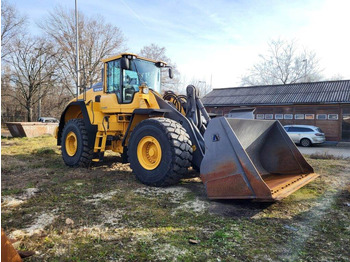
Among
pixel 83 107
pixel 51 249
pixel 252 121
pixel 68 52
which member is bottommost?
pixel 51 249

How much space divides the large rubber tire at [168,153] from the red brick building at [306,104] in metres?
18.3

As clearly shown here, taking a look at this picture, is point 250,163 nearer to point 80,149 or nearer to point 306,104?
point 80,149

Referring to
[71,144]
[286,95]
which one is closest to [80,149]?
[71,144]

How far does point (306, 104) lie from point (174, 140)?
18739 millimetres

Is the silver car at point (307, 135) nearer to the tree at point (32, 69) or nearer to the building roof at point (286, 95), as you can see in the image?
the building roof at point (286, 95)

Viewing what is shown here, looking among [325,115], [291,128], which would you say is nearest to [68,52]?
[291,128]

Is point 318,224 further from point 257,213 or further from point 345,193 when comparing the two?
point 345,193

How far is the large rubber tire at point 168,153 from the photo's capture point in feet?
15.5

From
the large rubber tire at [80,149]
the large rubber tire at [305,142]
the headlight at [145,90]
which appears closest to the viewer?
the headlight at [145,90]

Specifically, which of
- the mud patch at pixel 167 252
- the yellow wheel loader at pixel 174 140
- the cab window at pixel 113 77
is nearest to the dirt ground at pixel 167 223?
the mud patch at pixel 167 252

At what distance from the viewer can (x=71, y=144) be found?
24.6 feet

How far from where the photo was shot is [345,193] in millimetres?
4715

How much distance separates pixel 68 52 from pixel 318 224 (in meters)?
29.8

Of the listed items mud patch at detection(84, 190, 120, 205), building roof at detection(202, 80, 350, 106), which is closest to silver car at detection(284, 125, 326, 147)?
building roof at detection(202, 80, 350, 106)
